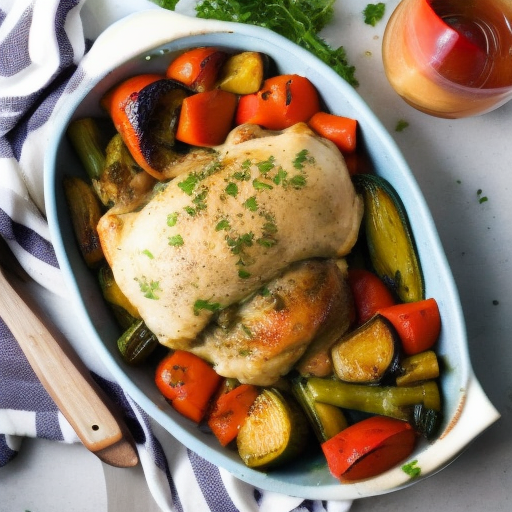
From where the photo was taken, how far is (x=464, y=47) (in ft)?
6.89

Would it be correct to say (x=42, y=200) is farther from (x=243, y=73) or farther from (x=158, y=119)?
(x=243, y=73)

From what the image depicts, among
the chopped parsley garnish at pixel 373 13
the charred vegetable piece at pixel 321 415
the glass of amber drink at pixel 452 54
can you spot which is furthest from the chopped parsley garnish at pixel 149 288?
the chopped parsley garnish at pixel 373 13

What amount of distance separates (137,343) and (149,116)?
76 cm

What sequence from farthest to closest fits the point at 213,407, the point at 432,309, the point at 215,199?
the point at 213,407 → the point at 432,309 → the point at 215,199

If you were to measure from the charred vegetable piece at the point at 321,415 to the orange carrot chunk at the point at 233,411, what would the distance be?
16 cm

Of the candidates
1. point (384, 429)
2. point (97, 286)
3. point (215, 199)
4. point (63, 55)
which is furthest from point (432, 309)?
point (63, 55)

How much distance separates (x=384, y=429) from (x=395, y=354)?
0.78 ft

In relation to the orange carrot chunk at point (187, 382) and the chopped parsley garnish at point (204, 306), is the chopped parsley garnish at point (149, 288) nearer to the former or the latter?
the chopped parsley garnish at point (204, 306)

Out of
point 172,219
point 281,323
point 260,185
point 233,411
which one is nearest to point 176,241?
point 172,219

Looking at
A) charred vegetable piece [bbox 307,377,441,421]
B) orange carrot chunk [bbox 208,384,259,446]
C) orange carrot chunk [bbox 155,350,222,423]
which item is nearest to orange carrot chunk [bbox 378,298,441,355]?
charred vegetable piece [bbox 307,377,441,421]

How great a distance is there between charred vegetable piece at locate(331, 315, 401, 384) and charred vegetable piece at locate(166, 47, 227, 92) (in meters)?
0.97

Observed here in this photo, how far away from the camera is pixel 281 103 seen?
7.19ft

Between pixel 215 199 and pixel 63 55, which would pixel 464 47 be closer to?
pixel 215 199

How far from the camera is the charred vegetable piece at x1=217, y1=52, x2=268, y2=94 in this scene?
2193 millimetres
